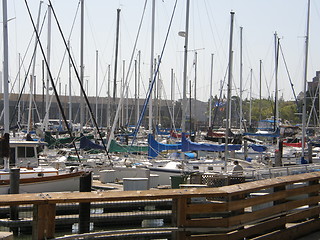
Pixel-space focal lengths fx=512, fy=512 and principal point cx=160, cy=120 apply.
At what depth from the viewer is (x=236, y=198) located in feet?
25.1

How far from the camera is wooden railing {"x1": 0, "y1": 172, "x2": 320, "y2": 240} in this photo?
609 centimetres

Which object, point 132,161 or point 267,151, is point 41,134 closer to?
point 132,161

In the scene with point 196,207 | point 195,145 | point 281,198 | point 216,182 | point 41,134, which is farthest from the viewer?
point 41,134

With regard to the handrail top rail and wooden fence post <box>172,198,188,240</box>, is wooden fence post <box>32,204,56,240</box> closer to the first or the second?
the handrail top rail

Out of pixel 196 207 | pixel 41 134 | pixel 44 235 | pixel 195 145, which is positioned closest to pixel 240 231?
pixel 196 207

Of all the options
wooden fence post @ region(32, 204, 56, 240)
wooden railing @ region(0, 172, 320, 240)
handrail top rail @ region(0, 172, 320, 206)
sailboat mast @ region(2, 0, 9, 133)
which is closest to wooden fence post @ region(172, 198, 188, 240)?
wooden railing @ region(0, 172, 320, 240)

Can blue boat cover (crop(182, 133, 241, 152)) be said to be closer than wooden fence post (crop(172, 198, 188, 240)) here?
No

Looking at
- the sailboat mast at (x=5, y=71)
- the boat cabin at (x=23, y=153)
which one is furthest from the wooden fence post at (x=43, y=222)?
the boat cabin at (x=23, y=153)

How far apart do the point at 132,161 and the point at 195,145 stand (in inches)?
175

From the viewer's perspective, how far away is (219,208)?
718 centimetres

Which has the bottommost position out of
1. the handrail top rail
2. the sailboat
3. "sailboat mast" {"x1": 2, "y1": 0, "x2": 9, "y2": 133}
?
the sailboat

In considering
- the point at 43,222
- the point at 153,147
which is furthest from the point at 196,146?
the point at 43,222

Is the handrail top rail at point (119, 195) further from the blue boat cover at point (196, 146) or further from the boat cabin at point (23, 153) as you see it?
the blue boat cover at point (196, 146)

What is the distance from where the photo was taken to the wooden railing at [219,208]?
609 cm
